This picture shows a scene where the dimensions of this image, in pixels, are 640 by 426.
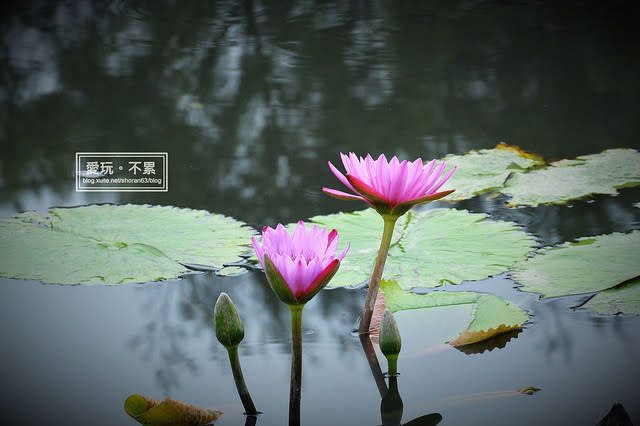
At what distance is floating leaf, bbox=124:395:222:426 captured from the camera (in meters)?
0.67

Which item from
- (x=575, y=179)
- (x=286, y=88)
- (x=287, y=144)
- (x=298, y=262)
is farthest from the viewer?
(x=286, y=88)

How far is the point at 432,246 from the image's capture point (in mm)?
1264

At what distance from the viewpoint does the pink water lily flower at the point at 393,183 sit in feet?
2.71

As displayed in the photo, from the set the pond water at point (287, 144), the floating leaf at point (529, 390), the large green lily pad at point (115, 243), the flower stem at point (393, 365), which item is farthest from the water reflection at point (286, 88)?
the floating leaf at point (529, 390)

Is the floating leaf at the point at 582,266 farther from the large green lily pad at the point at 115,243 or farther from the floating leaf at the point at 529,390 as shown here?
the large green lily pad at the point at 115,243

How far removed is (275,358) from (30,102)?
2.03 metres

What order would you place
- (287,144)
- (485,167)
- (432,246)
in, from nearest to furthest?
(432,246) < (485,167) < (287,144)

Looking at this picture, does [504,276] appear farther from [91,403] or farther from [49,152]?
[49,152]

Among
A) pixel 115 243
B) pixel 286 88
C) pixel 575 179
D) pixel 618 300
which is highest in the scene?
pixel 286 88

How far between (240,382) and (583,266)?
73 centimetres

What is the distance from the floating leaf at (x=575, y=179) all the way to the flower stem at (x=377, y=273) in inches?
28.4

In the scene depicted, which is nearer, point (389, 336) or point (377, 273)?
point (389, 336)

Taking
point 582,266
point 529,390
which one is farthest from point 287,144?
point 529,390

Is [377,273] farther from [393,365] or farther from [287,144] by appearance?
[287,144]
